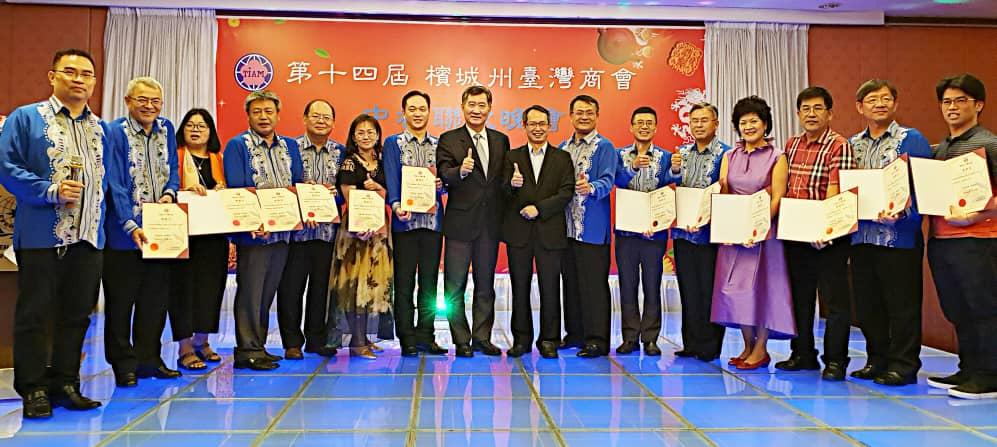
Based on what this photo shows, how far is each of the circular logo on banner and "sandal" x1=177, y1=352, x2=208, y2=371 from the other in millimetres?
3783

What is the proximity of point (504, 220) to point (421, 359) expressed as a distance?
94 cm

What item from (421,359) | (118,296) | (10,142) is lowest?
(421,359)

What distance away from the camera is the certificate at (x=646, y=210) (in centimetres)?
403

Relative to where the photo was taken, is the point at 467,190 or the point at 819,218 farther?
the point at 467,190

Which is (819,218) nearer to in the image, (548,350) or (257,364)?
(548,350)

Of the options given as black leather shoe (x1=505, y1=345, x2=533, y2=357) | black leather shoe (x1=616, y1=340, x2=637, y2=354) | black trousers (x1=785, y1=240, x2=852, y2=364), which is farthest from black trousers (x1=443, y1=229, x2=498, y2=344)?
black trousers (x1=785, y1=240, x2=852, y2=364)

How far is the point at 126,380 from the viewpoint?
332 centimetres

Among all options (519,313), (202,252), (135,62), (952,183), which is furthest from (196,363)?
(135,62)

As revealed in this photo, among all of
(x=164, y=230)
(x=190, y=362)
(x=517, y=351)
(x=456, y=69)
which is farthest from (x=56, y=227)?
(x=456, y=69)

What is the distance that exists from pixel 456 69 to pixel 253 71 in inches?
78.8

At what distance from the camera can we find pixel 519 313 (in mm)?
4195

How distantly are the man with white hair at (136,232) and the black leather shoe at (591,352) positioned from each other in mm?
2245

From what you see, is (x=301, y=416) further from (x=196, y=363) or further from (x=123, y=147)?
(x=123, y=147)

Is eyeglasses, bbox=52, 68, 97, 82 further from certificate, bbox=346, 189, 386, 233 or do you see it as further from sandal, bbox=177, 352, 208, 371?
sandal, bbox=177, 352, 208, 371
